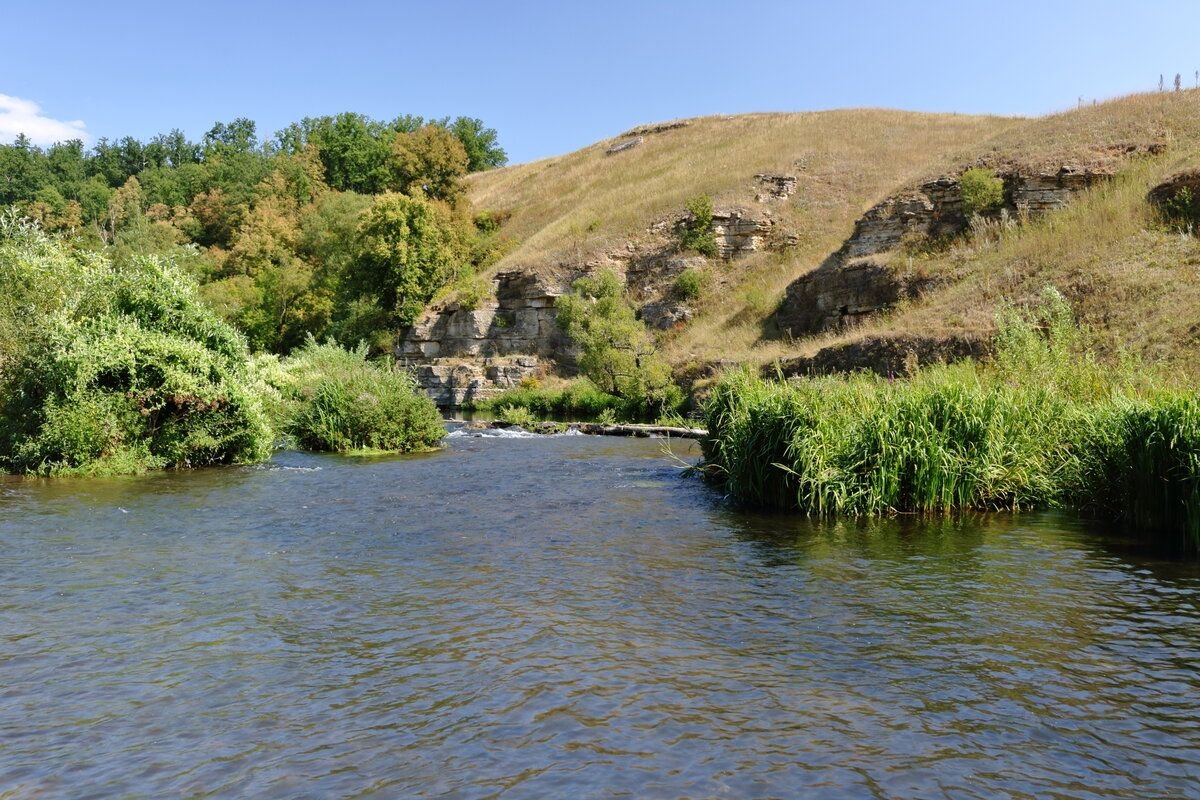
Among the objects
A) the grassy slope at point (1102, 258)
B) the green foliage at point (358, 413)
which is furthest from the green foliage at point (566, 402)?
the green foliage at point (358, 413)

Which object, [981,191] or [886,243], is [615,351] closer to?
[886,243]

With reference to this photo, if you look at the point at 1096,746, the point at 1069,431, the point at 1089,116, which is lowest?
the point at 1096,746

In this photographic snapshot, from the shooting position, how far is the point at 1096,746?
6.59 meters

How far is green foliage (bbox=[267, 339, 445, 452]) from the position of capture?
28469 mm

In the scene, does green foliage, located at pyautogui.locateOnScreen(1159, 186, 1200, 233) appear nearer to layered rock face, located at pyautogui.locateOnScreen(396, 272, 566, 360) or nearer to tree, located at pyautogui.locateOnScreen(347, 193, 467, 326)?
layered rock face, located at pyautogui.locateOnScreen(396, 272, 566, 360)

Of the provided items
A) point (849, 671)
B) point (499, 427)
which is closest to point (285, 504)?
point (849, 671)

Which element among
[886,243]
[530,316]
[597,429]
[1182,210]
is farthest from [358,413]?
[1182,210]

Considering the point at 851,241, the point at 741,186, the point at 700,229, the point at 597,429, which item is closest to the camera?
the point at 597,429

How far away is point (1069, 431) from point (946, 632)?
8504mm

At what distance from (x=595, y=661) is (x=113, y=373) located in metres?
18.2

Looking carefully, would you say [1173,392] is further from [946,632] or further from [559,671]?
[559,671]

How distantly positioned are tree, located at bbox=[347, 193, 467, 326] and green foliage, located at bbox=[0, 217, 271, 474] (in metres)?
38.9

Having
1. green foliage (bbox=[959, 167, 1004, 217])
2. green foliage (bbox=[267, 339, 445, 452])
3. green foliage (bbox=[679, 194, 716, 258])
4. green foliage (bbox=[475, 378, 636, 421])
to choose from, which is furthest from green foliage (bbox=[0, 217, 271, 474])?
green foliage (bbox=[679, 194, 716, 258])

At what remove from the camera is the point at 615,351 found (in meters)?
46.3
